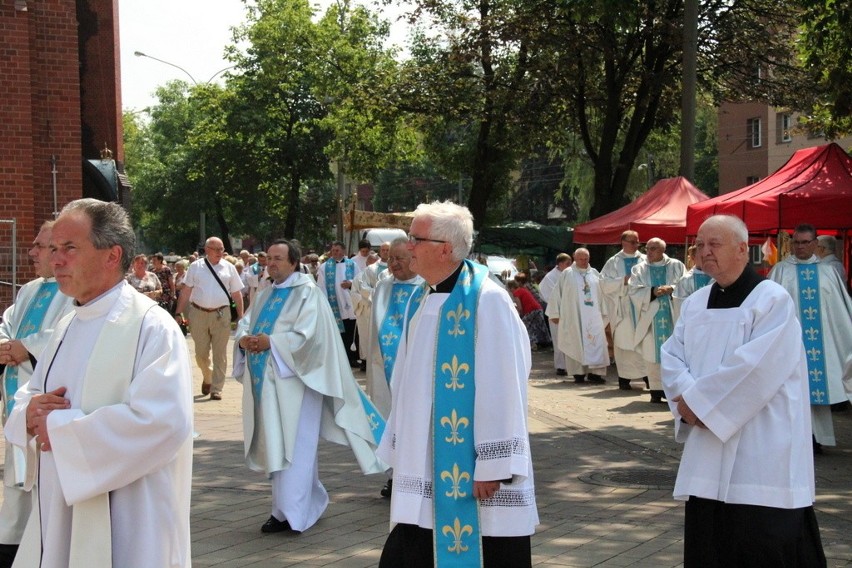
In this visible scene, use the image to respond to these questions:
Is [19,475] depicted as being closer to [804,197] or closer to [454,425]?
[454,425]

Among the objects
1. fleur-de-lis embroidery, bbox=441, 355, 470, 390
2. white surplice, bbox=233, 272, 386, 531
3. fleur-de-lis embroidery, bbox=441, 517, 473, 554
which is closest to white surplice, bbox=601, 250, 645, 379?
white surplice, bbox=233, 272, 386, 531

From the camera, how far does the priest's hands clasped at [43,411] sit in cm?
398

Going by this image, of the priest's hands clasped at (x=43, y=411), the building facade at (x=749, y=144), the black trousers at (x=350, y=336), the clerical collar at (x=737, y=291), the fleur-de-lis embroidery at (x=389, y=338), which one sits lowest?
the black trousers at (x=350, y=336)

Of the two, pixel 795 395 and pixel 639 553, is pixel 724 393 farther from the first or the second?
pixel 639 553

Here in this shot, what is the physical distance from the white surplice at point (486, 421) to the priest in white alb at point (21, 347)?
243 cm

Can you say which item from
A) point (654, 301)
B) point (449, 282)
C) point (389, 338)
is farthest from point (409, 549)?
point (654, 301)

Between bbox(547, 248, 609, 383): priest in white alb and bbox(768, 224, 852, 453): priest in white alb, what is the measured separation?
21.9 feet

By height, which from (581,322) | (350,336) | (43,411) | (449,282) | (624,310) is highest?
(449,282)

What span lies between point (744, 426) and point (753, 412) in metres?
0.09

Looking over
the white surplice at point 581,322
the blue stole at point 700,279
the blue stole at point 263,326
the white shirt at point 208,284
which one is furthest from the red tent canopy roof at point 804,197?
the blue stole at point 263,326

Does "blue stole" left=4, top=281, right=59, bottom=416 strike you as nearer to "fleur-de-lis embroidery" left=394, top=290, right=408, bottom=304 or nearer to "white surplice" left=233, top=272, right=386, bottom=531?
"white surplice" left=233, top=272, right=386, bottom=531

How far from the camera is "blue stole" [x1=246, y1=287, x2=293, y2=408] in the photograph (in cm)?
814

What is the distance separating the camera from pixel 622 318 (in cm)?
1645

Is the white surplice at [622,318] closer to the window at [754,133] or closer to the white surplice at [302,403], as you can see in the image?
the white surplice at [302,403]
